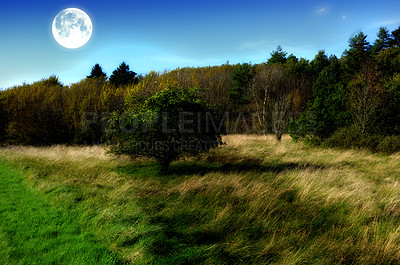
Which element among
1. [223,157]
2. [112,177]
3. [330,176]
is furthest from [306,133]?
[112,177]

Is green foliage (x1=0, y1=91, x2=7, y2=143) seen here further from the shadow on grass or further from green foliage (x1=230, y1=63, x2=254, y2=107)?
green foliage (x1=230, y1=63, x2=254, y2=107)

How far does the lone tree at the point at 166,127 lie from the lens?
8.83 m

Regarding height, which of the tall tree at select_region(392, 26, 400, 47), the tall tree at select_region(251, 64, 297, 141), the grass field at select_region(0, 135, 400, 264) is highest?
the tall tree at select_region(392, 26, 400, 47)

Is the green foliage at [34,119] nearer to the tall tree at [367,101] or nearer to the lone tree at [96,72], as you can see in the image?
the lone tree at [96,72]

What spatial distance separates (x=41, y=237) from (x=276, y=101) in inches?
1055

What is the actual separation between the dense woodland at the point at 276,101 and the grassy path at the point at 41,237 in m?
5.19

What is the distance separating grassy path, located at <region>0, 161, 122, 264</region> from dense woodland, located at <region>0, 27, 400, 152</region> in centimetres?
519

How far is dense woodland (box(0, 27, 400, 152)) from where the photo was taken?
48.3 feet

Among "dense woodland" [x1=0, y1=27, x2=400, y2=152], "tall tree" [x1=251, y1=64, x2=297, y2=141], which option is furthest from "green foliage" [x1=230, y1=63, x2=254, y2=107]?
"tall tree" [x1=251, y1=64, x2=297, y2=141]

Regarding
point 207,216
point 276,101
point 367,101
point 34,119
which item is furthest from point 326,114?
point 34,119

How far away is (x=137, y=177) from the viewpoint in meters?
9.02

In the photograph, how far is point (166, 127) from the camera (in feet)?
29.1

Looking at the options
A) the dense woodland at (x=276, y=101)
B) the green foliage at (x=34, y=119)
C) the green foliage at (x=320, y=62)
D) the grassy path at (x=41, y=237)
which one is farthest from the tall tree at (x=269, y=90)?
the grassy path at (x=41, y=237)

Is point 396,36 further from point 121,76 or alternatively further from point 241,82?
point 121,76
